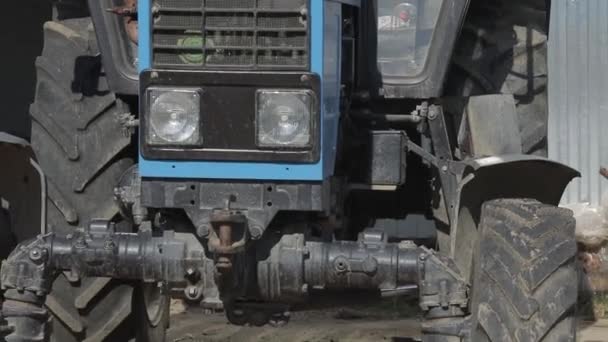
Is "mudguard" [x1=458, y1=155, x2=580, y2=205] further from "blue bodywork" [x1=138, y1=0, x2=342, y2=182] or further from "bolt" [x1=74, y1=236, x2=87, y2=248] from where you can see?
"bolt" [x1=74, y1=236, x2=87, y2=248]

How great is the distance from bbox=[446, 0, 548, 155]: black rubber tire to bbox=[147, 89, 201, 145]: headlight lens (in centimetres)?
172

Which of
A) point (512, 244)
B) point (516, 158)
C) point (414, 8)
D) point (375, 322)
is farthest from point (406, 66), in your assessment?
point (375, 322)

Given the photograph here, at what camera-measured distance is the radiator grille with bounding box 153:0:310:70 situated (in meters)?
4.66

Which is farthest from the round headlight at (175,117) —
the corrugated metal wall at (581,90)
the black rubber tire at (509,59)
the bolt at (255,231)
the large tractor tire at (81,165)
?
the corrugated metal wall at (581,90)

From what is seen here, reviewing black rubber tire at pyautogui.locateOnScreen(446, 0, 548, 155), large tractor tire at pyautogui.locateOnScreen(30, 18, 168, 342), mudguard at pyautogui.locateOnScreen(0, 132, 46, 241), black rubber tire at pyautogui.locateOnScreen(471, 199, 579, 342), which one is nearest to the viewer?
black rubber tire at pyautogui.locateOnScreen(471, 199, 579, 342)

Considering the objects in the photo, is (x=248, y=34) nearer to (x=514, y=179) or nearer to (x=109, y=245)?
(x=109, y=245)

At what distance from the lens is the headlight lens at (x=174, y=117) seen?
15.2ft

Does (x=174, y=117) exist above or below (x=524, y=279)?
above

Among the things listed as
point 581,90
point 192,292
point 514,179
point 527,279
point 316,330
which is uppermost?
point 581,90

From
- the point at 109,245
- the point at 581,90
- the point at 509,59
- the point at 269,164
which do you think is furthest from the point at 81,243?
the point at 581,90

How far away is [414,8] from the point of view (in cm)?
577

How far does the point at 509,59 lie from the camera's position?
608 cm

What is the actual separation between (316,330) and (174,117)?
392cm

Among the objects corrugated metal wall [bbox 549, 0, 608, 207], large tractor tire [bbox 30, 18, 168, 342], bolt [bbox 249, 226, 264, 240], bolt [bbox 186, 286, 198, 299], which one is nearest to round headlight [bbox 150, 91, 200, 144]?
bolt [bbox 249, 226, 264, 240]
